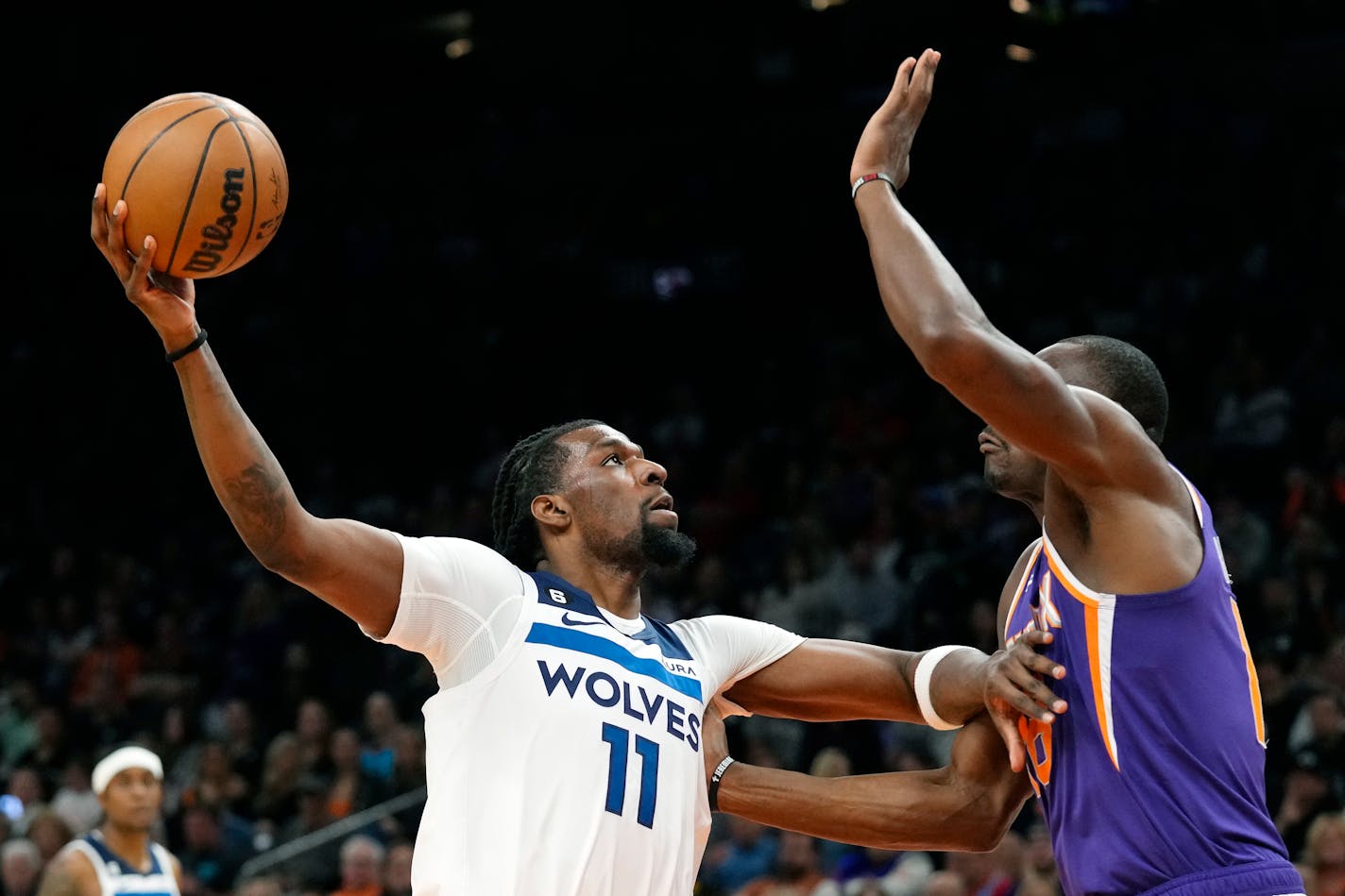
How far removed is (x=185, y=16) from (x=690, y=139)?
22.3ft

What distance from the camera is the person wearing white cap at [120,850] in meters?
8.71

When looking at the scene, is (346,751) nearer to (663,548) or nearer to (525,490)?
(525,490)

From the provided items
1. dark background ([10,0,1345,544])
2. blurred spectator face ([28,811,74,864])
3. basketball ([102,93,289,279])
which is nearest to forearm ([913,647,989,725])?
Result: basketball ([102,93,289,279])

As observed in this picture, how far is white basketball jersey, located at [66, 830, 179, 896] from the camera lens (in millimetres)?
8727

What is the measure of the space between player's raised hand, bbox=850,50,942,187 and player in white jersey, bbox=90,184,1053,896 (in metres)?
1.20

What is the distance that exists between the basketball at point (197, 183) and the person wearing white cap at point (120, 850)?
17.9 ft

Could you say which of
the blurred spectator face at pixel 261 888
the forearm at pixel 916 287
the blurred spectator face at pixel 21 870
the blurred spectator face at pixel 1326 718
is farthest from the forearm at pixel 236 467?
the blurred spectator face at pixel 21 870

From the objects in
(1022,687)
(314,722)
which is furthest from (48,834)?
(1022,687)

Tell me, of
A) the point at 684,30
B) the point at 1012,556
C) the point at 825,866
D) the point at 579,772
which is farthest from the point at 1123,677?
the point at 684,30

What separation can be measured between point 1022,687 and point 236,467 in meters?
1.84

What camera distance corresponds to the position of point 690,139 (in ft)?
56.3

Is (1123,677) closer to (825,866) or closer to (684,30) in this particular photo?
(825,866)

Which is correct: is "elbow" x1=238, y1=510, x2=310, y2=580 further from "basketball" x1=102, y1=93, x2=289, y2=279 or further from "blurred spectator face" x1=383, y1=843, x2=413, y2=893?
"blurred spectator face" x1=383, y1=843, x2=413, y2=893

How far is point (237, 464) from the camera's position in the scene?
3686 mm
